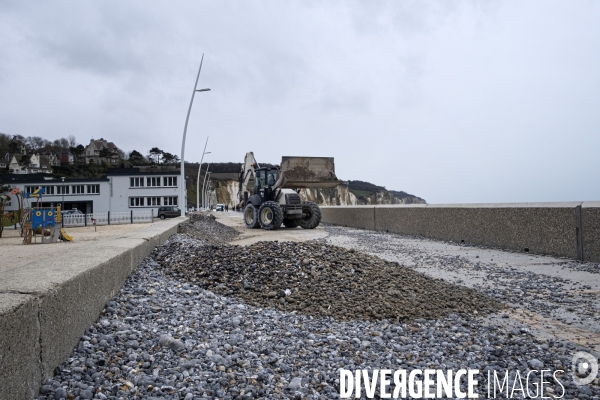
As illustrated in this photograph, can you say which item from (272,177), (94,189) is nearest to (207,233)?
(272,177)

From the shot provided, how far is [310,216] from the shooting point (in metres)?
21.9

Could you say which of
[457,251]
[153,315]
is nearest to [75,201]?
[457,251]

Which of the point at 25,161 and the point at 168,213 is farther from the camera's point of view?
the point at 25,161

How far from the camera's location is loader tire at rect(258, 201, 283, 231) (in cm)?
1947

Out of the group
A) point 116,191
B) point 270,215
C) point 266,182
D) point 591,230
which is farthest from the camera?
point 116,191

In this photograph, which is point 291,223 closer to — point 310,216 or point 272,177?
point 310,216

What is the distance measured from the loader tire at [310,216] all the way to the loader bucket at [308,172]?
5.06 feet

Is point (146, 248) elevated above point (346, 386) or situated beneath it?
elevated above

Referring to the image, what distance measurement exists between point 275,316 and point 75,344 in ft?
6.91

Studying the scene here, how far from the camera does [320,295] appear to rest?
18.8 feet

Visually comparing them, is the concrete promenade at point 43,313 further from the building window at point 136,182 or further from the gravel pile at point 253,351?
the building window at point 136,182

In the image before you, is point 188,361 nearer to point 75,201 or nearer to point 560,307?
point 560,307

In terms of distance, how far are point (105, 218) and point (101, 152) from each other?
304 feet

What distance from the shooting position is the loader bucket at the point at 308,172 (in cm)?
2281
